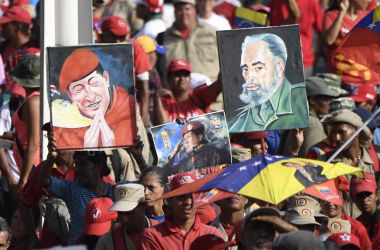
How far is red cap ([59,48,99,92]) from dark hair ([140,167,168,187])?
969 mm

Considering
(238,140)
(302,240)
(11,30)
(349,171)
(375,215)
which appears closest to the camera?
(302,240)

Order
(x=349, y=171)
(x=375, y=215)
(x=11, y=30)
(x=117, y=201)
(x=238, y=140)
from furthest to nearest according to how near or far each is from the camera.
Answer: (x=11, y=30) < (x=238, y=140) < (x=375, y=215) < (x=117, y=201) < (x=349, y=171)

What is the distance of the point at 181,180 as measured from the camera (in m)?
11.5

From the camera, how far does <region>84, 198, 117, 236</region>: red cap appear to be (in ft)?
38.3

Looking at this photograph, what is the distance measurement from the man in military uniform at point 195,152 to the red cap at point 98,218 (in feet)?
2.98

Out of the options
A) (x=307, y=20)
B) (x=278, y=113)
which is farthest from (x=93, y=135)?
(x=307, y=20)

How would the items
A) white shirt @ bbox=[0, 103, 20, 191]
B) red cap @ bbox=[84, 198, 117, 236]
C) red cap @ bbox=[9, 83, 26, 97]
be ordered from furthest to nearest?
red cap @ bbox=[9, 83, 26, 97] < white shirt @ bbox=[0, 103, 20, 191] < red cap @ bbox=[84, 198, 117, 236]

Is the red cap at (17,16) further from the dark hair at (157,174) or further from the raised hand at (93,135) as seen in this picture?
the dark hair at (157,174)

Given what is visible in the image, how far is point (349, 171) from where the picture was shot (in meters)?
10.4

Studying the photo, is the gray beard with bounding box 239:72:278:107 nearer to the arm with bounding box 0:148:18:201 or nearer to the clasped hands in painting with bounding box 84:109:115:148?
the clasped hands in painting with bounding box 84:109:115:148

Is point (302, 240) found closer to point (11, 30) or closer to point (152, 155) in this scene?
point (152, 155)

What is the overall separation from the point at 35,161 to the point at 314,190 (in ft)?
10.7

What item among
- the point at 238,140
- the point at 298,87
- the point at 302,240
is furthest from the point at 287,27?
the point at 302,240

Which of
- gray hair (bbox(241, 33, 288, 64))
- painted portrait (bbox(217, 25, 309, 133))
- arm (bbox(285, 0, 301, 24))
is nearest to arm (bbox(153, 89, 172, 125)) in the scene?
painted portrait (bbox(217, 25, 309, 133))
